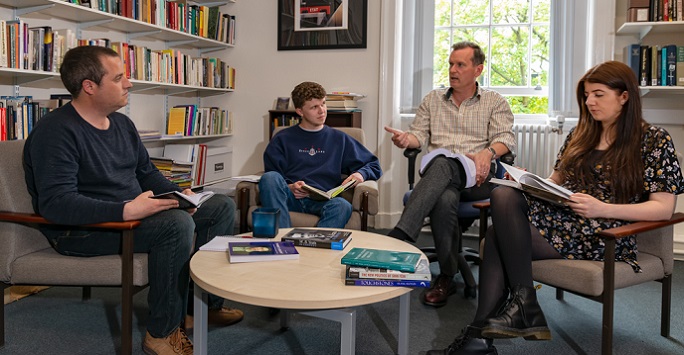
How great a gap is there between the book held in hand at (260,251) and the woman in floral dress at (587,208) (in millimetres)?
614

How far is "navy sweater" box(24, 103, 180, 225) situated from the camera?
1.86 metres

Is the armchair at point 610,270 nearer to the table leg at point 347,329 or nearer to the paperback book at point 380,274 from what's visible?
the paperback book at point 380,274

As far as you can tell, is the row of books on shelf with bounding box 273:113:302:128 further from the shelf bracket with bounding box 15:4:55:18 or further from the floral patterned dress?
the floral patterned dress

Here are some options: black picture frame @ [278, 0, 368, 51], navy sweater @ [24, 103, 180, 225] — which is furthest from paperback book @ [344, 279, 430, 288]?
black picture frame @ [278, 0, 368, 51]

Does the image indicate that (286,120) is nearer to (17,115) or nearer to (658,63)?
(17,115)

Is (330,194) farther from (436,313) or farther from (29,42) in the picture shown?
(29,42)

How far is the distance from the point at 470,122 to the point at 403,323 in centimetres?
145

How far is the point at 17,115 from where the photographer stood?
2713 mm

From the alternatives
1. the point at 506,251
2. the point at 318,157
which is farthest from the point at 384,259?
the point at 318,157

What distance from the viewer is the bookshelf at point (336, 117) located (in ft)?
13.4

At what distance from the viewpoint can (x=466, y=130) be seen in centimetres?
310

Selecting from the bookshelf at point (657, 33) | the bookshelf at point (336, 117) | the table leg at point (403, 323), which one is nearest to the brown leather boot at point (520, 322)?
the table leg at point (403, 323)

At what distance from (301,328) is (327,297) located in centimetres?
85

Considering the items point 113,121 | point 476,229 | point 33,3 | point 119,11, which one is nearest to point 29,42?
point 33,3
